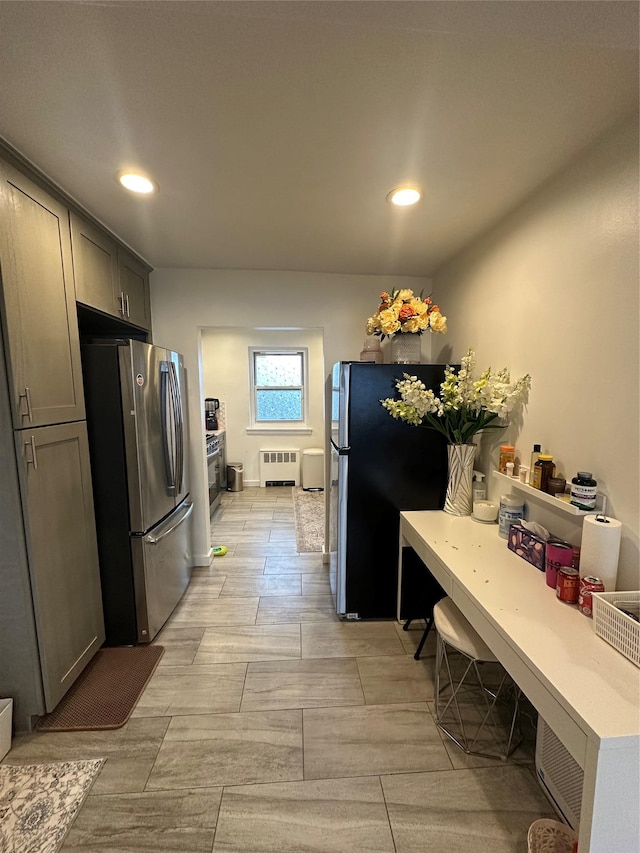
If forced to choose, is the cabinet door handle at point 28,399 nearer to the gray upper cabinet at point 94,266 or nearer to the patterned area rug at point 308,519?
the gray upper cabinet at point 94,266

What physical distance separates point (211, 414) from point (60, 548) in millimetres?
3355

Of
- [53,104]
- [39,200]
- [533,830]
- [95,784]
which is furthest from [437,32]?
[95,784]

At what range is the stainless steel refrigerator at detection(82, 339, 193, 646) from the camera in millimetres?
1856

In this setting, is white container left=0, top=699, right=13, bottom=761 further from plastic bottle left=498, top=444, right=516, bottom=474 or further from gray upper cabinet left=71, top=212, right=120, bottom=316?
plastic bottle left=498, top=444, right=516, bottom=474

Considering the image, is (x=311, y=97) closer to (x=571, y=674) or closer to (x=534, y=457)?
(x=534, y=457)

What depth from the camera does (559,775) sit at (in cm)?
121

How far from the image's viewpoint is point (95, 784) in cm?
131

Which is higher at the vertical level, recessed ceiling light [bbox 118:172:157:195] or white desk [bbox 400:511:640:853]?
recessed ceiling light [bbox 118:172:157:195]

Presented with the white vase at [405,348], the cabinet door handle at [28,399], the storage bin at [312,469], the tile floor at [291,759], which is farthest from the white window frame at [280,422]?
the cabinet door handle at [28,399]

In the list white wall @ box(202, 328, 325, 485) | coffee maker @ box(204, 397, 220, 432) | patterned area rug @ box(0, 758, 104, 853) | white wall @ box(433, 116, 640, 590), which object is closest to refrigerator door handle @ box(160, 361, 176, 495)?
patterned area rug @ box(0, 758, 104, 853)

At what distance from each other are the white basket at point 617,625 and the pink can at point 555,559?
0.20m

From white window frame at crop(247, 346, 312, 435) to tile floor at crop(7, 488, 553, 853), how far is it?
3.52 meters

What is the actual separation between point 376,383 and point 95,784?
2122mm

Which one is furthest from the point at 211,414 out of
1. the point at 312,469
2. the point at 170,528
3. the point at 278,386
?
the point at 170,528
